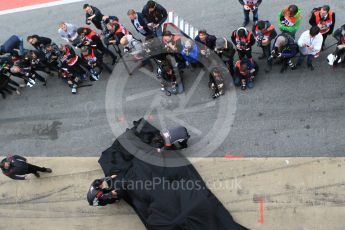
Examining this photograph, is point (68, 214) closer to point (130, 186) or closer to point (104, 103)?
point (130, 186)

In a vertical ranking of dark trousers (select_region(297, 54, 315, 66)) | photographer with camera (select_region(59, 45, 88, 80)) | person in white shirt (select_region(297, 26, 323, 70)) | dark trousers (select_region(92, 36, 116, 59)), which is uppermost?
person in white shirt (select_region(297, 26, 323, 70))

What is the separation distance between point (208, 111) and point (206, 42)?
1622 mm

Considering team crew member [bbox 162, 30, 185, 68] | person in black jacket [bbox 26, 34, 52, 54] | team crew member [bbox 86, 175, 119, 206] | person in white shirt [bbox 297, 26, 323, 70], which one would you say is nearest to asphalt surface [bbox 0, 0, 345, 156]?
person in white shirt [bbox 297, 26, 323, 70]

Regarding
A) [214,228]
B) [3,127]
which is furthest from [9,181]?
[214,228]

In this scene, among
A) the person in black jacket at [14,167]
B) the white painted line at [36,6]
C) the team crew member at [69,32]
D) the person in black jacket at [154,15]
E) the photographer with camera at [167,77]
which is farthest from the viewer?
the white painted line at [36,6]

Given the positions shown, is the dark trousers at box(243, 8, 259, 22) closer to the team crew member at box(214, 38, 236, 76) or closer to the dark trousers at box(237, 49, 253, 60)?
the dark trousers at box(237, 49, 253, 60)

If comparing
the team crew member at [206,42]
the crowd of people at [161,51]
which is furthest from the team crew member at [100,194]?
the team crew member at [206,42]

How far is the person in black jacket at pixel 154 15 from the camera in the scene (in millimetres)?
8229

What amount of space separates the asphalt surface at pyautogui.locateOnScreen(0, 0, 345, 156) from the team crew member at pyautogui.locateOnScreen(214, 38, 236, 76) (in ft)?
2.59

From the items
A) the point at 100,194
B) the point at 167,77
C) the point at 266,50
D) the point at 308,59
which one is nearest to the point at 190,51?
the point at 167,77

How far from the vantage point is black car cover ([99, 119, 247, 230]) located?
6.41 metres

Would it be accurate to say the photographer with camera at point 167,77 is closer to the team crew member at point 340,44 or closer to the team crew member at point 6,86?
the team crew member at point 340,44

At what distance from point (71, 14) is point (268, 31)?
6.70 meters

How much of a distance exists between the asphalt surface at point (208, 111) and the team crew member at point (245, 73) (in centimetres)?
21
